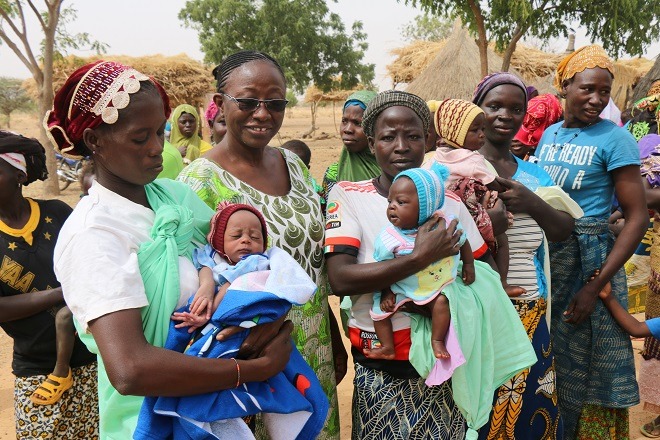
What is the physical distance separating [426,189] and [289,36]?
925 inches

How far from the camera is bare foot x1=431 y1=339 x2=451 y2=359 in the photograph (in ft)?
6.44

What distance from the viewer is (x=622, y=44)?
11.9 m

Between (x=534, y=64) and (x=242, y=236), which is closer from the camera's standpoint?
(x=242, y=236)

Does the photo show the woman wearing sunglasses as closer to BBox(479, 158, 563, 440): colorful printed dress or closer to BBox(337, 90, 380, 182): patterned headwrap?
BBox(479, 158, 563, 440): colorful printed dress

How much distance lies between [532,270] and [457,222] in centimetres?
79

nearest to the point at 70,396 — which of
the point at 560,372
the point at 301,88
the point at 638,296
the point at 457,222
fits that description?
the point at 457,222

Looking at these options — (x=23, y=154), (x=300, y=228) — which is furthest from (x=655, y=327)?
(x=23, y=154)

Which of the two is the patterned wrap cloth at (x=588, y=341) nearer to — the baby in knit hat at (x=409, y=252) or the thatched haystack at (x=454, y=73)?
the baby in knit hat at (x=409, y=252)

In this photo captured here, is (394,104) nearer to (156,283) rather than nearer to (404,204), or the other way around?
(404,204)

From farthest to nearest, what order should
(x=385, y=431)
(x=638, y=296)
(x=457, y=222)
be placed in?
(x=638, y=296) < (x=385, y=431) < (x=457, y=222)

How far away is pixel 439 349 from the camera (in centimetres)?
197

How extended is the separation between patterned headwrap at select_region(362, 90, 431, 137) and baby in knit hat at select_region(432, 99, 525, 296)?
1.11ft

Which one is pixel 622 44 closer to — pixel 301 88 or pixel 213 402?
pixel 213 402

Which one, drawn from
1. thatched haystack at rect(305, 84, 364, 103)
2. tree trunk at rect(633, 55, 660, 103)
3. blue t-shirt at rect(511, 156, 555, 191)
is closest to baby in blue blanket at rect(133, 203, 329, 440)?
blue t-shirt at rect(511, 156, 555, 191)
